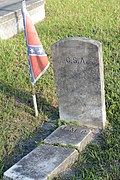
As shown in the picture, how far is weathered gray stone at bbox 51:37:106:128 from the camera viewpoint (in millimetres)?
3791

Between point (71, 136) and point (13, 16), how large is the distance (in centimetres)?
420

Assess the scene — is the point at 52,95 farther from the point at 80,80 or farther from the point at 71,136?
the point at 71,136

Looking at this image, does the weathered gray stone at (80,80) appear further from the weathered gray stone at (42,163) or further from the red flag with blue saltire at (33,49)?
the weathered gray stone at (42,163)

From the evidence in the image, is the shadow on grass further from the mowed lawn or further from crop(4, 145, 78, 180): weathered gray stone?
crop(4, 145, 78, 180): weathered gray stone

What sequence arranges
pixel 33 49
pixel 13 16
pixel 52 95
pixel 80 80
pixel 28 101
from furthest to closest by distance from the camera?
pixel 13 16 < pixel 52 95 < pixel 28 101 < pixel 33 49 < pixel 80 80

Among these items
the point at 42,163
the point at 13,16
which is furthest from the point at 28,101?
the point at 13,16

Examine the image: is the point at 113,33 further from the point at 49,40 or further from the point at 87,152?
the point at 87,152

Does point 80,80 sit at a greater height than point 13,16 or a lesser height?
lesser

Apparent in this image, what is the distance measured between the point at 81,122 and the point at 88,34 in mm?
2846

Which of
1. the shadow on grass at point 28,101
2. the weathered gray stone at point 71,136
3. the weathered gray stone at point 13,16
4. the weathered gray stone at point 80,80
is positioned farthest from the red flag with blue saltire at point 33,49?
the weathered gray stone at point 13,16

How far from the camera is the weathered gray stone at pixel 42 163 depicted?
318cm

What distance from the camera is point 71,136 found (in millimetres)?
3785

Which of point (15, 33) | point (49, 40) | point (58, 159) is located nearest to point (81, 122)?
point (58, 159)

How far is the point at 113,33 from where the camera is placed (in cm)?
665
